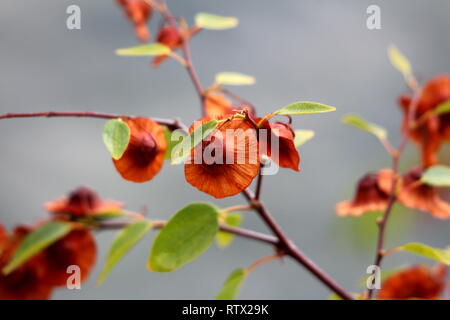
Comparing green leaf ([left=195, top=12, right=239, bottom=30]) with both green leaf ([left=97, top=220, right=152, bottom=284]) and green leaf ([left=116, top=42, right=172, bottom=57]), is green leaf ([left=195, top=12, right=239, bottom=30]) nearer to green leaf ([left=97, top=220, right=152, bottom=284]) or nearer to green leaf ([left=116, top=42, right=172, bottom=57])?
green leaf ([left=116, top=42, right=172, bottom=57])

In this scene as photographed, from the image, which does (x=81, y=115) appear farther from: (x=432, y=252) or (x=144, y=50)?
(x=432, y=252)

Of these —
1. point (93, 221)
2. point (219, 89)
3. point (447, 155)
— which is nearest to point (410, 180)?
point (219, 89)

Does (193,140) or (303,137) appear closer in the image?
(193,140)

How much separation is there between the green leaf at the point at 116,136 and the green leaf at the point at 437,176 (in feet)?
0.86

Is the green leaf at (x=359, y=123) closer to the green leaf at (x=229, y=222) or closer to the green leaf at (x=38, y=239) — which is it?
the green leaf at (x=229, y=222)

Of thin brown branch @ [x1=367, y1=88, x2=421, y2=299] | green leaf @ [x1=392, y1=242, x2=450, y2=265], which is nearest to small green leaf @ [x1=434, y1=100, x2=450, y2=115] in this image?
thin brown branch @ [x1=367, y1=88, x2=421, y2=299]

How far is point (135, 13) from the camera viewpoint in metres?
0.69

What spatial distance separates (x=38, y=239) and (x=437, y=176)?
0.34 m

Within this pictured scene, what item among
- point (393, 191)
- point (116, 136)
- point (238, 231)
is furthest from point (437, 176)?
point (116, 136)

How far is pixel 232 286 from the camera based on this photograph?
456mm

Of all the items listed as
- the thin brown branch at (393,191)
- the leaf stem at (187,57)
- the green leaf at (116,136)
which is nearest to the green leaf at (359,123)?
the thin brown branch at (393,191)

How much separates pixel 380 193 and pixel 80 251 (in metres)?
0.28

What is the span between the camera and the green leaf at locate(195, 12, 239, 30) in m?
0.57
